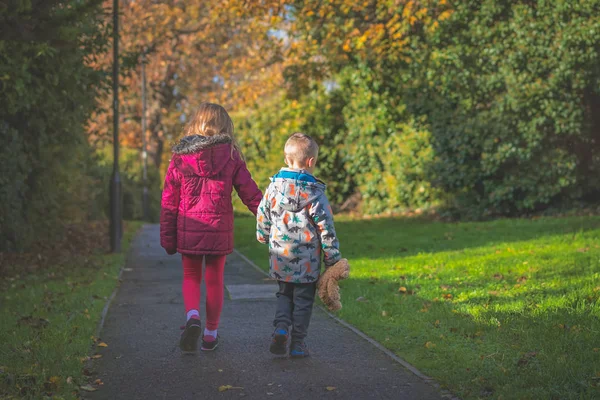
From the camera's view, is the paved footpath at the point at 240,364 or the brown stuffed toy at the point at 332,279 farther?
the brown stuffed toy at the point at 332,279

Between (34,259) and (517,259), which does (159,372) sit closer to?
(517,259)

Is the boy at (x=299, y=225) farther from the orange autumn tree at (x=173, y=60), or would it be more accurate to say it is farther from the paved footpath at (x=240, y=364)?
the orange autumn tree at (x=173, y=60)

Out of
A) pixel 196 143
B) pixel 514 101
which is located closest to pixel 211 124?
pixel 196 143

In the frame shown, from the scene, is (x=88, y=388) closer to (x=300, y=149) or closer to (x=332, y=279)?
(x=332, y=279)

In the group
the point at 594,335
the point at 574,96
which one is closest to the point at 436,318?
the point at 594,335

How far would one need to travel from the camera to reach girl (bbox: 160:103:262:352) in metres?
6.14

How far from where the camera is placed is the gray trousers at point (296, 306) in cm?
600

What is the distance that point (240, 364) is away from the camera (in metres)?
5.95

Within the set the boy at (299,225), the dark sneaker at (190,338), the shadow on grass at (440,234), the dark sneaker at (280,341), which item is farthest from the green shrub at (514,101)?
the dark sneaker at (190,338)

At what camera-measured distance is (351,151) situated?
23859mm

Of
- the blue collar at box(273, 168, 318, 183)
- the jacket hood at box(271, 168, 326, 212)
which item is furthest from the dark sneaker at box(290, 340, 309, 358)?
the blue collar at box(273, 168, 318, 183)

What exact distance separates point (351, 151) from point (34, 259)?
12.0m

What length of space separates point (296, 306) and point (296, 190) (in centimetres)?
87

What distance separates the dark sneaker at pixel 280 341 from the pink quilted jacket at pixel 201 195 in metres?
0.74
